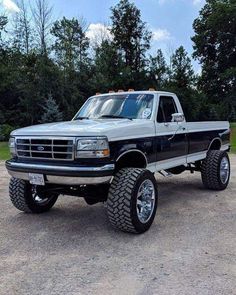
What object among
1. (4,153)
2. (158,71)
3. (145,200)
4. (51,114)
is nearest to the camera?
(145,200)

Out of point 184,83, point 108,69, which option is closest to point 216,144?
point 108,69

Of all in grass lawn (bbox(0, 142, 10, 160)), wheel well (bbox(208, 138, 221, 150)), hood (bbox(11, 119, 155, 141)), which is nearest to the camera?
hood (bbox(11, 119, 155, 141))

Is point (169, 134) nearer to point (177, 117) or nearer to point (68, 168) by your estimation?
point (177, 117)

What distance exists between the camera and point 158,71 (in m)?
36.7

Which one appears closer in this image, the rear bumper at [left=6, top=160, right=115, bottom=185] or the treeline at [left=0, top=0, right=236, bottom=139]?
the rear bumper at [left=6, top=160, right=115, bottom=185]

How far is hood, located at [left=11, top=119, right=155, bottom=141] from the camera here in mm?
4820

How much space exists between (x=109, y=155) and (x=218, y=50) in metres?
40.8

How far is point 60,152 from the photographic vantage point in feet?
16.1

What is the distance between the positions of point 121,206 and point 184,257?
104cm

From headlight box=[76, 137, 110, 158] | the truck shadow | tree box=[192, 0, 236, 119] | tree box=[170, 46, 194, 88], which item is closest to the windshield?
headlight box=[76, 137, 110, 158]

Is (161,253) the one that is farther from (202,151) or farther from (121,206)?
(202,151)

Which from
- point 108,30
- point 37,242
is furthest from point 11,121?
point 37,242

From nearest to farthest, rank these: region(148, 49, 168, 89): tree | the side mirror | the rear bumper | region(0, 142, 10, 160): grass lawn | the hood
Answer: the rear bumper → the hood → the side mirror → region(0, 142, 10, 160): grass lawn → region(148, 49, 168, 89): tree

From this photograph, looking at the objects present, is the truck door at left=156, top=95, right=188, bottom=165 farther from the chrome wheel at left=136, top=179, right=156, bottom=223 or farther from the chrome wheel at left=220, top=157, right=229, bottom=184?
the chrome wheel at left=220, top=157, right=229, bottom=184
